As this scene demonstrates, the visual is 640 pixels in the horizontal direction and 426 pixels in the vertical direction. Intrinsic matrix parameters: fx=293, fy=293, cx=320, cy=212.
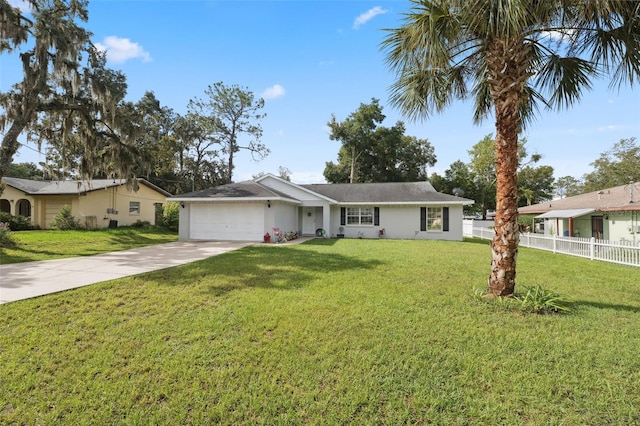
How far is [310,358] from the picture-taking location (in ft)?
11.0

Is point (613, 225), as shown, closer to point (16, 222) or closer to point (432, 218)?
point (432, 218)

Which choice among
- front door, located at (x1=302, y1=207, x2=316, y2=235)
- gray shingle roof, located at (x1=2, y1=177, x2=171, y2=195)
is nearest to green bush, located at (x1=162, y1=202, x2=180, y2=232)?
gray shingle roof, located at (x1=2, y1=177, x2=171, y2=195)

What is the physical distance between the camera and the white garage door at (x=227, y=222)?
15.1 metres

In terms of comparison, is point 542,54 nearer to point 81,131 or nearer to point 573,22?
point 573,22

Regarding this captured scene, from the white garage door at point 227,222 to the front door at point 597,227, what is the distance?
1991 cm

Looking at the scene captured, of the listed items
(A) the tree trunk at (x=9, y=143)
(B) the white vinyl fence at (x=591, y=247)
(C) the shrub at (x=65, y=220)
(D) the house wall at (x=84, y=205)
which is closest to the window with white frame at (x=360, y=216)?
(B) the white vinyl fence at (x=591, y=247)

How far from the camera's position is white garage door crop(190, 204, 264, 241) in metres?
15.1

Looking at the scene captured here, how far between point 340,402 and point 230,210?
13793 mm

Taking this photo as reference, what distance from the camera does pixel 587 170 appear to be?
128 feet

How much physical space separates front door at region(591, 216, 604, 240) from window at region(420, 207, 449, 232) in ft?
30.5

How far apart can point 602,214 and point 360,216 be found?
46.7 feet

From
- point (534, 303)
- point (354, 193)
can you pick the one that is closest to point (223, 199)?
point (354, 193)

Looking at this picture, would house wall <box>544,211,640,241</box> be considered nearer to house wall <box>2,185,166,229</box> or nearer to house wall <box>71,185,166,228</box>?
house wall <box>71,185,166,228</box>

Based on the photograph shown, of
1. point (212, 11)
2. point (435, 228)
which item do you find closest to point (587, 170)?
point (435, 228)
